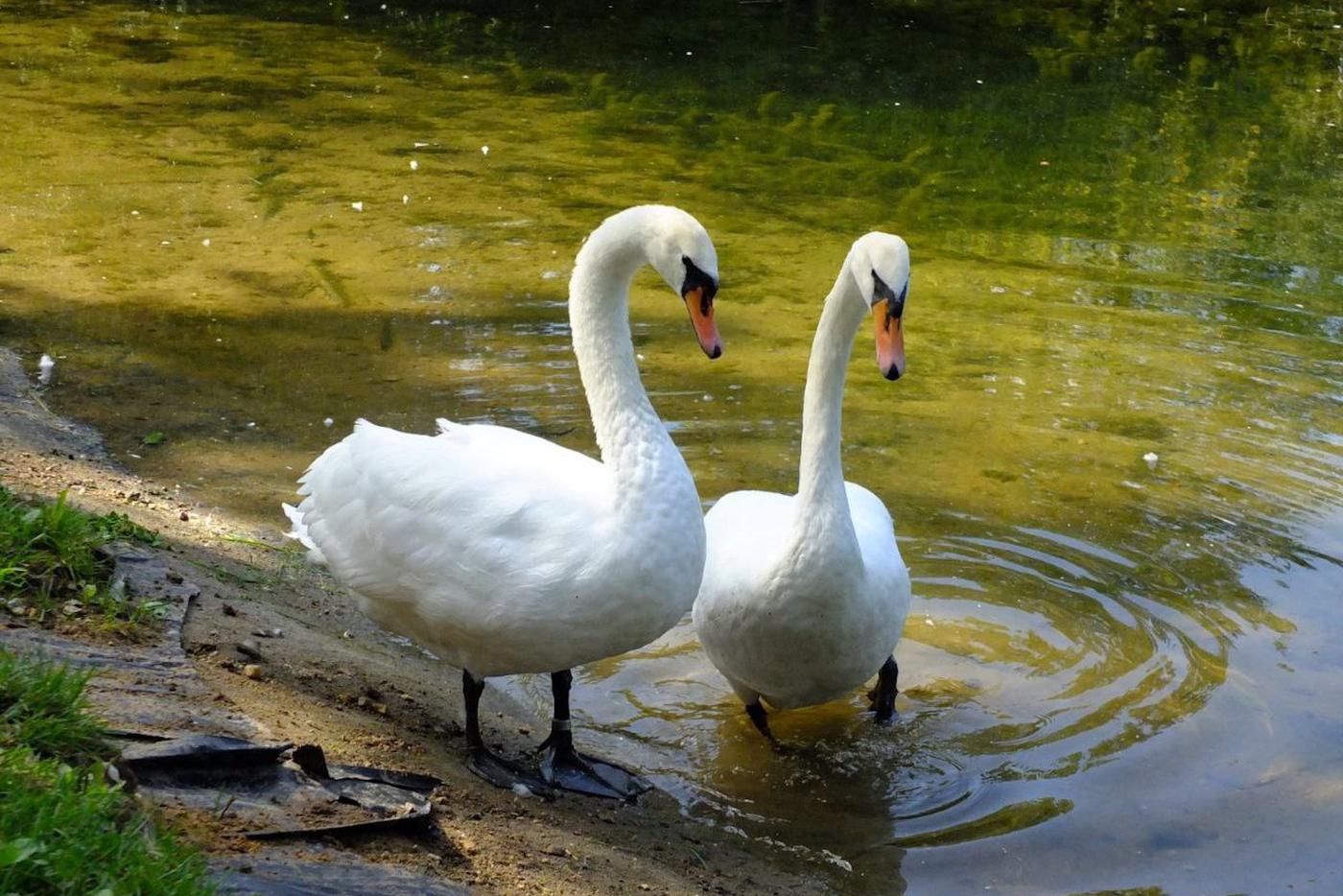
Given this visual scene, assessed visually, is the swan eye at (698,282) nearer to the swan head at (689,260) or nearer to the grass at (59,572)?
the swan head at (689,260)

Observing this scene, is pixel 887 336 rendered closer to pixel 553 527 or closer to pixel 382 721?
pixel 553 527

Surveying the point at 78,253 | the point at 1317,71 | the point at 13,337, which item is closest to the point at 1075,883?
the point at 13,337

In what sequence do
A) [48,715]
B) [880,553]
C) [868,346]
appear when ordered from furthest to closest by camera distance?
[868,346] → [880,553] → [48,715]

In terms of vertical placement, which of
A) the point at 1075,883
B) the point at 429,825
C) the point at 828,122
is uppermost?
the point at 828,122

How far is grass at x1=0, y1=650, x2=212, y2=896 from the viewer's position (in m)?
2.67

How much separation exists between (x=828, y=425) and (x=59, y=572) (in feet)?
7.51

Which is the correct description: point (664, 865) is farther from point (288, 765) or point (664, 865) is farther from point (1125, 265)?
point (1125, 265)

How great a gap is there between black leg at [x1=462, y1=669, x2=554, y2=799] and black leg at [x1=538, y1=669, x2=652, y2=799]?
2.5 inches

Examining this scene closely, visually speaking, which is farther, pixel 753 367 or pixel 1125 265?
pixel 1125 265

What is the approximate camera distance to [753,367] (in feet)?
26.3

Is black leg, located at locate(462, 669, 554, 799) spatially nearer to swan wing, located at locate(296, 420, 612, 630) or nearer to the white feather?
the white feather

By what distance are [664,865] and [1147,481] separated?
3.80 metres

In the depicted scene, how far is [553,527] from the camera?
13.0ft

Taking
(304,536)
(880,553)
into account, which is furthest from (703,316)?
(304,536)
